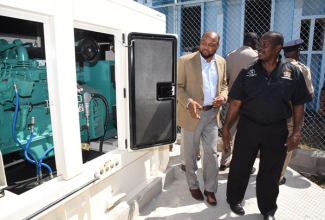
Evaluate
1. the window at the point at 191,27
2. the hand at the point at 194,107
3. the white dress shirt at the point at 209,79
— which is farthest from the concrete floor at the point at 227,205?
the window at the point at 191,27

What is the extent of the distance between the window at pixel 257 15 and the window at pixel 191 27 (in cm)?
138

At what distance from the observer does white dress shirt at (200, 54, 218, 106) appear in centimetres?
272

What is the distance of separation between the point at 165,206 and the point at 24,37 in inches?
114

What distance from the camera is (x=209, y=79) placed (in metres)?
2.75

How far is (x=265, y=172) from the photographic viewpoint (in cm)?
251

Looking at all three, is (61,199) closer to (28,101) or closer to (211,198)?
(28,101)

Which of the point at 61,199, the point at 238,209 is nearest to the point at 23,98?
the point at 61,199

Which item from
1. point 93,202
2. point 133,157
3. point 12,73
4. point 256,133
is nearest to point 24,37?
point 12,73

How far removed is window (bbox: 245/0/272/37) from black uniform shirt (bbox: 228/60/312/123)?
4713 millimetres

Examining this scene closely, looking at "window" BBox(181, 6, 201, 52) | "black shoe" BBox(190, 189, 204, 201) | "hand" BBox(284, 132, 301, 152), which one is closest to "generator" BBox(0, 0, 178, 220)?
"black shoe" BBox(190, 189, 204, 201)

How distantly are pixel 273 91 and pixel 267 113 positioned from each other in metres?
0.21

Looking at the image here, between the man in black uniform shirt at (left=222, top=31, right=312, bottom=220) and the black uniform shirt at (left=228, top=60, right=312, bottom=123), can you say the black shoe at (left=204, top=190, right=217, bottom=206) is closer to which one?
the man in black uniform shirt at (left=222, top=31, right=312, bottom=220)

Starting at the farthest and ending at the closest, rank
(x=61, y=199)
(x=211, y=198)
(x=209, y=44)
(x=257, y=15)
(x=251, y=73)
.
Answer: (x=257, y=15), (x=211, y=198), (x=209, y=44), (x=251, y=73), (x=61, y=199)

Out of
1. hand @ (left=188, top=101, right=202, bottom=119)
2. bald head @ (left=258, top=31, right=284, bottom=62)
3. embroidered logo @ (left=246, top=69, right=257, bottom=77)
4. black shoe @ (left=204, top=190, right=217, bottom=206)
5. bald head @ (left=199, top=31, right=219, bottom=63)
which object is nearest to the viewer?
bald head @ (left=258, top=31, right=284, bottom=62)
